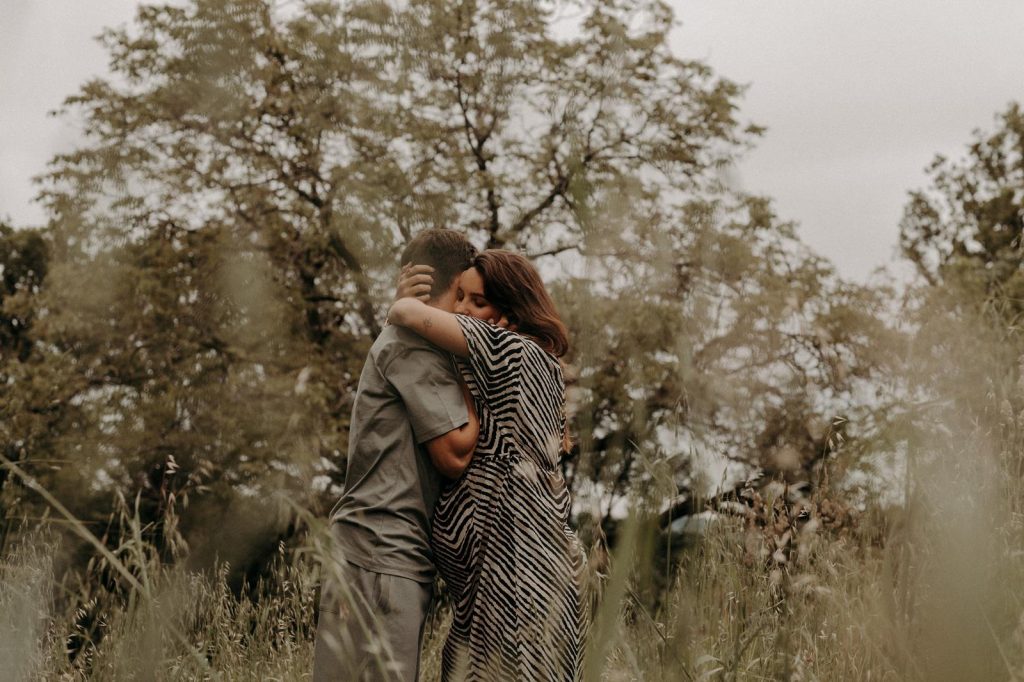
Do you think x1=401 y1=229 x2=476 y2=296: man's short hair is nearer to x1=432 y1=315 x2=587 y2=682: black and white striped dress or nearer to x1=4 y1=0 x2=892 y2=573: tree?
x1=432 y1=315 x2=587 y2=682: black and white striped dress

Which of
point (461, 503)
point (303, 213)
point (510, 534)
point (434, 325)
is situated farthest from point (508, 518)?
point (303, 213)

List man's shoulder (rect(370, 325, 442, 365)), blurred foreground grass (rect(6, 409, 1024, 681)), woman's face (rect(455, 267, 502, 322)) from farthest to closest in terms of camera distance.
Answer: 1. woman's face (rect(455, 267, 502, 322))
2. man's shoulder (rect(370, 325, 442, 365))
3. blurred foreground grass (rect(6, 409, 1024, 681))

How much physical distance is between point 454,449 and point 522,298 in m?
0.52

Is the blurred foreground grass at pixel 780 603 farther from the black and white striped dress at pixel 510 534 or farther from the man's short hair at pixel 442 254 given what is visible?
the man's short hair at pixel 442 254

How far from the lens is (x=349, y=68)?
13031mm

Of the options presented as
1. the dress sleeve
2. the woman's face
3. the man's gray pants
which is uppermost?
the woman's face

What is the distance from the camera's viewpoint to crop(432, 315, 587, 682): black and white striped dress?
2305 millimetres

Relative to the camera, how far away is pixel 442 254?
2719mm

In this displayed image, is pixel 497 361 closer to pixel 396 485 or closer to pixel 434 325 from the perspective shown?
pixel 434 325

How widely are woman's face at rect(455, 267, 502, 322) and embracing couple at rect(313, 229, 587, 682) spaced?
139 mm

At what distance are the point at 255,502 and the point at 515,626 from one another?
982 cm

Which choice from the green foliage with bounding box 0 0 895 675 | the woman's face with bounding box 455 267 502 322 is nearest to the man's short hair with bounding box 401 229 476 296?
the woman's face with bounding box 455 267 502 322

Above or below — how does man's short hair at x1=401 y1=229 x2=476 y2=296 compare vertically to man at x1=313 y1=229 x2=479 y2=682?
above

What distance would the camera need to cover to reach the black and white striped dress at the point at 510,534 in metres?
2.30
